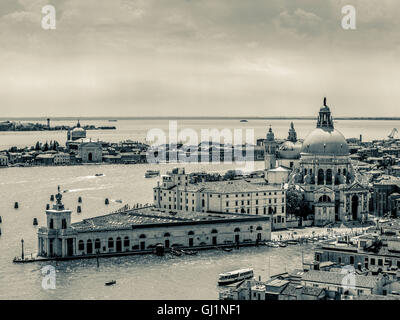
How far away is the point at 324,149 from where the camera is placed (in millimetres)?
30438

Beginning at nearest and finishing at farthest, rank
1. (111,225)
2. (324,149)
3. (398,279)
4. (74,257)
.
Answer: (398,279), (74,257), (111,225), (324,149)

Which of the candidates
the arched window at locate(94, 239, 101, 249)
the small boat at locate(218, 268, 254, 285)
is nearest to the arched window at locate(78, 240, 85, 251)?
the arched window at locate(94, 239, 101, 249)

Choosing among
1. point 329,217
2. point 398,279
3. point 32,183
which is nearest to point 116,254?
point 398,279

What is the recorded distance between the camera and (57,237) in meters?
19.3

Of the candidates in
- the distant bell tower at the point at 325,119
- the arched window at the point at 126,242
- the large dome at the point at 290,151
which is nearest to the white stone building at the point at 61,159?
the large dome at the point at 290,151

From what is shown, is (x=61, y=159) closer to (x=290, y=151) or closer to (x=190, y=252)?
(x=290, y=151)

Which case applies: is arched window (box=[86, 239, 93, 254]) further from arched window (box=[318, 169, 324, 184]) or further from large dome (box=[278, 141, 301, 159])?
large dome (box=[278, 141, 301, 159])

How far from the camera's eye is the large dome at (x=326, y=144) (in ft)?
99.7

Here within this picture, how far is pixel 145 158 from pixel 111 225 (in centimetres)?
5110

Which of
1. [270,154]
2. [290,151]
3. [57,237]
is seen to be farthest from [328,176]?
[57,237]

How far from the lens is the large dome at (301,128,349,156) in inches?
1196

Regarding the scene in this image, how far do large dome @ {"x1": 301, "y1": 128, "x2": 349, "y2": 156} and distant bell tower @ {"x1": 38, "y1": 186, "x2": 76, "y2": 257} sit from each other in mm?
14041

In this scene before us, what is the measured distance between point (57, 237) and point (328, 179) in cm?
1407
